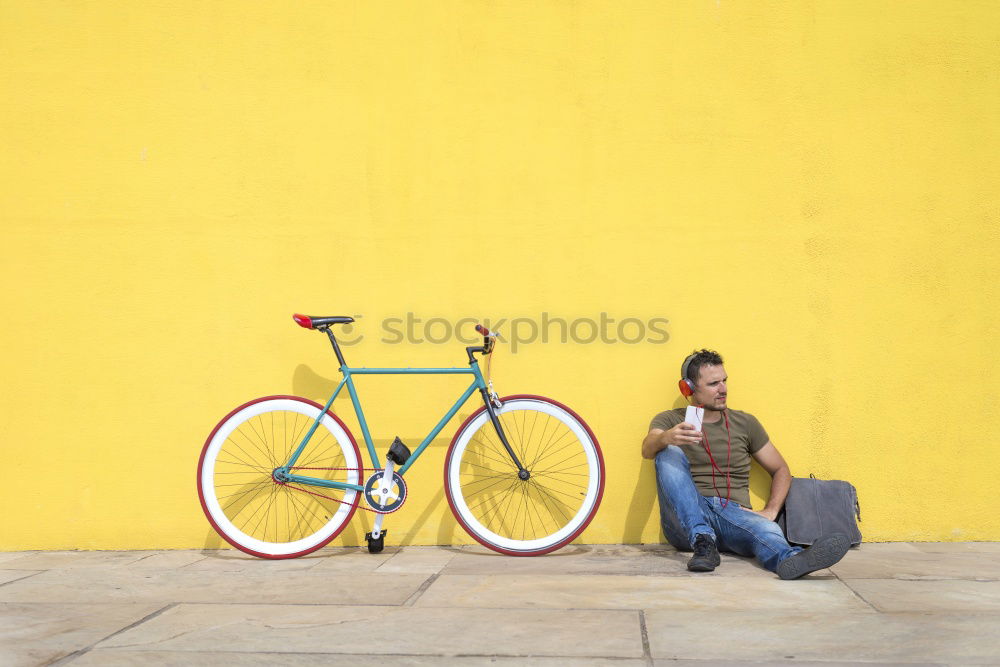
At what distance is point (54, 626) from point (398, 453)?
5.50ft

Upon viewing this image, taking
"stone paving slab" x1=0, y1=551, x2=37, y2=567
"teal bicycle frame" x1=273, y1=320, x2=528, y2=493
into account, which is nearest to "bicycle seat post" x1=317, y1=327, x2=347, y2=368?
"teal bicycle frame" x1=273, y1=320, x2=528, y2=493

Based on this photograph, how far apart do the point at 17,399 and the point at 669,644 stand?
3.62 meters

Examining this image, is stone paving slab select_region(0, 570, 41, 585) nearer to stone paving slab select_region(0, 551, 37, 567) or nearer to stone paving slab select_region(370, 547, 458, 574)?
stone paving slab select_region(0, 551, 37, 567)

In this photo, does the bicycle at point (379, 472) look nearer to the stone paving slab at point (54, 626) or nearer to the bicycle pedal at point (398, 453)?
the bicycle pedal at point (398, 453)

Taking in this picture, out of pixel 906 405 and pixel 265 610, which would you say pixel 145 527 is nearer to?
pixel 265 610

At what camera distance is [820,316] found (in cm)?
455

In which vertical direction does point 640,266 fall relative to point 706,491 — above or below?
above

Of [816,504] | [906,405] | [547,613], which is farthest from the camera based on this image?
[906,405]

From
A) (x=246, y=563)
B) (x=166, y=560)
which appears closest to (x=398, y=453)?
(x=246, y=563)

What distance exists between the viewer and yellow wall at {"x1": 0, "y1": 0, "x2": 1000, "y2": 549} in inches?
178

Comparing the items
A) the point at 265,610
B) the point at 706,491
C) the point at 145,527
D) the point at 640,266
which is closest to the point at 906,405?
the point at 706,491

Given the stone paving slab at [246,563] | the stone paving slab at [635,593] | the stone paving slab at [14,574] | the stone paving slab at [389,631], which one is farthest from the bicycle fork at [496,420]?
the stone paving slab at [14,574]

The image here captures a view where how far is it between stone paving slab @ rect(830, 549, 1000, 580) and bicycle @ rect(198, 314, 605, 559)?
1.14 meters

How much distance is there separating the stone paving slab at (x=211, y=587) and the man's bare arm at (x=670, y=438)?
116 cm
